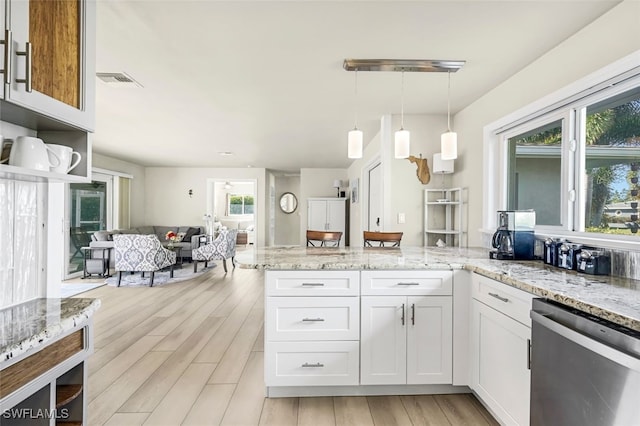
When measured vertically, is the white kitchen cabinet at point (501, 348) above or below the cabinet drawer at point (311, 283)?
below

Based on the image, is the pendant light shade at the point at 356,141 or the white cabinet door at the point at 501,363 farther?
the pendant light shade at the point at 356,141

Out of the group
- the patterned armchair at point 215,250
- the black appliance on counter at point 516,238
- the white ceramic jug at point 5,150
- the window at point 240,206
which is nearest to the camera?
the white ceramic jug at point 5,150

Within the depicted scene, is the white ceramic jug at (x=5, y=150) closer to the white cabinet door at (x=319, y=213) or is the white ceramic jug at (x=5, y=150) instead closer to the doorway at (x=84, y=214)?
the doorway at (x=84, y=214)

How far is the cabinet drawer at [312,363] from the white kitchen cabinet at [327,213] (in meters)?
5.99

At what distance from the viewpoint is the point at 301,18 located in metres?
1.96

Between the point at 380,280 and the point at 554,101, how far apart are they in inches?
67.6

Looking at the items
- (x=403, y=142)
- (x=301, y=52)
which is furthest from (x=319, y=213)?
(x=301, y=52)

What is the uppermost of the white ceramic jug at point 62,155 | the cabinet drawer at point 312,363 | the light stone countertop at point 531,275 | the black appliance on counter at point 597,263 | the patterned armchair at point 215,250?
the white ceramic jug at point 62,155

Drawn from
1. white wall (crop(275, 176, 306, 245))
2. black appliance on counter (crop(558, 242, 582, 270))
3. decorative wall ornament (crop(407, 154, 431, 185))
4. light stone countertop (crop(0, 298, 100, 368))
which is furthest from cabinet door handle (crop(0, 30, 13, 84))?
white wall (crop(275, 176, 306, 245))

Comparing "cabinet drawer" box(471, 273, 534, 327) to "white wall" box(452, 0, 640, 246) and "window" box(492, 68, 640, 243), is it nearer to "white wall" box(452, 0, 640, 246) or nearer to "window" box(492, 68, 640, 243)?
"window" box(492, 68, 640, 243)

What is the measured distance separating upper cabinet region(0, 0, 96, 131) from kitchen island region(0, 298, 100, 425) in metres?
0.69

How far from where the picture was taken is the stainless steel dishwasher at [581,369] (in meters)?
1.03

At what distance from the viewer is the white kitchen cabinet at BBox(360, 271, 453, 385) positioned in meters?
2.09

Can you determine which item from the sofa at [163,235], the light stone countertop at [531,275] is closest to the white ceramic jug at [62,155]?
the light stone countertop at [531,275]
